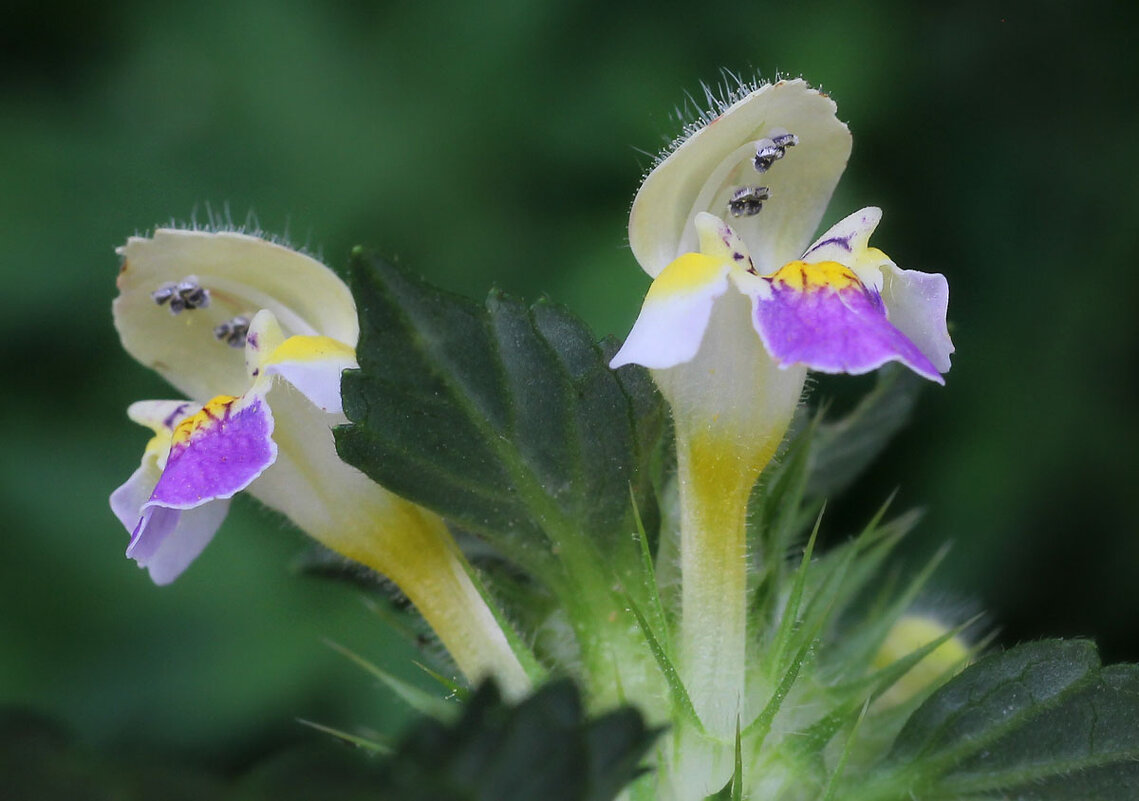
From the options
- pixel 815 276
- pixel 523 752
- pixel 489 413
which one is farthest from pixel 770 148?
pixel 523 752

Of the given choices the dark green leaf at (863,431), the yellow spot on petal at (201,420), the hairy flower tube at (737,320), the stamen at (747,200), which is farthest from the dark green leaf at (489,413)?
the dark green leaf at (863,431)

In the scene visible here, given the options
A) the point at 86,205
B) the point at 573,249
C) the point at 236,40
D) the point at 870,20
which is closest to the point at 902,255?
the point at 870,20

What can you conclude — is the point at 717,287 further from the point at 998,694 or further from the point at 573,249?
the point at 573,249

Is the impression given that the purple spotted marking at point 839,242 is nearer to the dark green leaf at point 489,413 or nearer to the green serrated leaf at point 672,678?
the dark green leaf at point 489,413

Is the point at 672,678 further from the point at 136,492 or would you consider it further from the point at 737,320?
the point at 136,492

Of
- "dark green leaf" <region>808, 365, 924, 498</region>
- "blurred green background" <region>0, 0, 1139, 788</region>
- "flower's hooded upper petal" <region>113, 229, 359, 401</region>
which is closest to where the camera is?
"flower's hooded upper petal" <region>113, 229, 359, 401</region>

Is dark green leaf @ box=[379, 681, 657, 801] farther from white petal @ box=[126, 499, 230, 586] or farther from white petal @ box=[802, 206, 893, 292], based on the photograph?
white petal @ box=[126, 499, 230, 586]

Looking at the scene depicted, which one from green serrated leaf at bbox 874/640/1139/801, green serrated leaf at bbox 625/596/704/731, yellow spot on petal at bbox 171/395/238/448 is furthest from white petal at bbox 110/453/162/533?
green serrated leaf at bbox 874/640/1139/801
